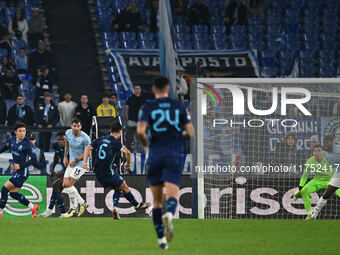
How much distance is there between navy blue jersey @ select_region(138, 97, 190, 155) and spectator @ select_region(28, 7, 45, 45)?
1515 centimetres

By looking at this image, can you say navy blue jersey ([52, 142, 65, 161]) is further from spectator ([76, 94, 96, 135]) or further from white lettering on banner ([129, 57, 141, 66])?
white lettering on banner ([129, 57, 141, 66])

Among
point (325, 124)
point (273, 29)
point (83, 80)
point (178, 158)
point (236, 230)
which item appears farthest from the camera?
point (273, 29)

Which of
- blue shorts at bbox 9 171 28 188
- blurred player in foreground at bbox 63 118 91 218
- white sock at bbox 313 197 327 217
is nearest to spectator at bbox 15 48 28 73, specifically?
blurred player in foreground at bbox 63 118 91 218

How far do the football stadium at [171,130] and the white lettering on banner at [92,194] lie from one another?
0.07ft

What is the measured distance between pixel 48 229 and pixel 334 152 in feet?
20.4

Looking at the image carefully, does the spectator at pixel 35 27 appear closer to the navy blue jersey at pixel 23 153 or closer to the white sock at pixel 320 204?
the navy blue jersey at pixel 23 153

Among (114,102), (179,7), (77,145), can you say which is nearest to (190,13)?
(179,7)

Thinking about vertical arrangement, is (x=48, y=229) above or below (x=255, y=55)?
below

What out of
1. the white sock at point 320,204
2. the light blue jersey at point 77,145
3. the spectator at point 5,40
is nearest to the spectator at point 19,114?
the light blue jersey at point 77,145

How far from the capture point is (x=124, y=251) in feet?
31.4

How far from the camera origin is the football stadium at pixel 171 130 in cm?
1060

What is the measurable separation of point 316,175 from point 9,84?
9.29 m

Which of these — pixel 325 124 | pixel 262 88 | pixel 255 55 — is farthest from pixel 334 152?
pixel 255 55

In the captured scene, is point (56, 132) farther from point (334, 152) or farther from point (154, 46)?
point (154, 46)
